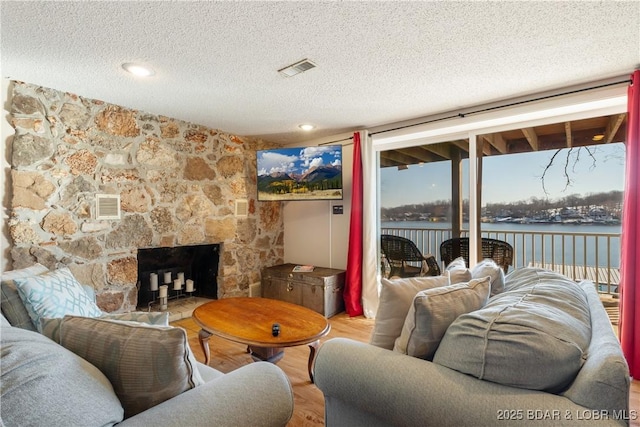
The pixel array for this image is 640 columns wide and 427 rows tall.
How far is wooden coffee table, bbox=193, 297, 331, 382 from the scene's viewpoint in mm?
1827

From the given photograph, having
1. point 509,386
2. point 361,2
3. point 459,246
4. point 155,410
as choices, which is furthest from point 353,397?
point 459,246

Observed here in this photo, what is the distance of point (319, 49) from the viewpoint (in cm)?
186

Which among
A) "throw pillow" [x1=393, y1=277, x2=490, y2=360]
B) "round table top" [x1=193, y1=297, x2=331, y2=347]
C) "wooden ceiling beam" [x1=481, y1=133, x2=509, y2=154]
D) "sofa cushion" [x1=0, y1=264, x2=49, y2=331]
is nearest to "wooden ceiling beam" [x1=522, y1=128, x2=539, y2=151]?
"wooden ceiling beam" [x1=481, y1=133, x2=509, y2=154]

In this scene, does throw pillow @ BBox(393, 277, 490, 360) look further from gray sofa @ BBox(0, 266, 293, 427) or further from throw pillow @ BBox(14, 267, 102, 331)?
throw pillow @ BBox(14, 267, 102, 331)

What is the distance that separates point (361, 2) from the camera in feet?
4.75

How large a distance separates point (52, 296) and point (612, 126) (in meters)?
4.12

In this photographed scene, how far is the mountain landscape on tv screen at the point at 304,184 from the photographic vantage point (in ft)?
11.5

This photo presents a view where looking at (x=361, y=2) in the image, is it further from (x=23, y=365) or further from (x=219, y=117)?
(x=219, y=117)

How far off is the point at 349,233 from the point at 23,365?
3145mm

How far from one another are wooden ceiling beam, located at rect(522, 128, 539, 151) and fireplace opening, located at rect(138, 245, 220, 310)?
352 cm

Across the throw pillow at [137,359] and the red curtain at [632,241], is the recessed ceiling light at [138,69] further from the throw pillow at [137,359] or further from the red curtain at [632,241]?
the red curtain at [632,241]

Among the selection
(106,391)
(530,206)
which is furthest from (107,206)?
(530,206)

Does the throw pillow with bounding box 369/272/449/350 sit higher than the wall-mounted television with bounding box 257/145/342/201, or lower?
lower

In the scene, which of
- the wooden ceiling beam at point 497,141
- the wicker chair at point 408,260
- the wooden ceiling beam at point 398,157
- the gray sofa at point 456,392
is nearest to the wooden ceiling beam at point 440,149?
the wooden ceiling beam at point 398,157
